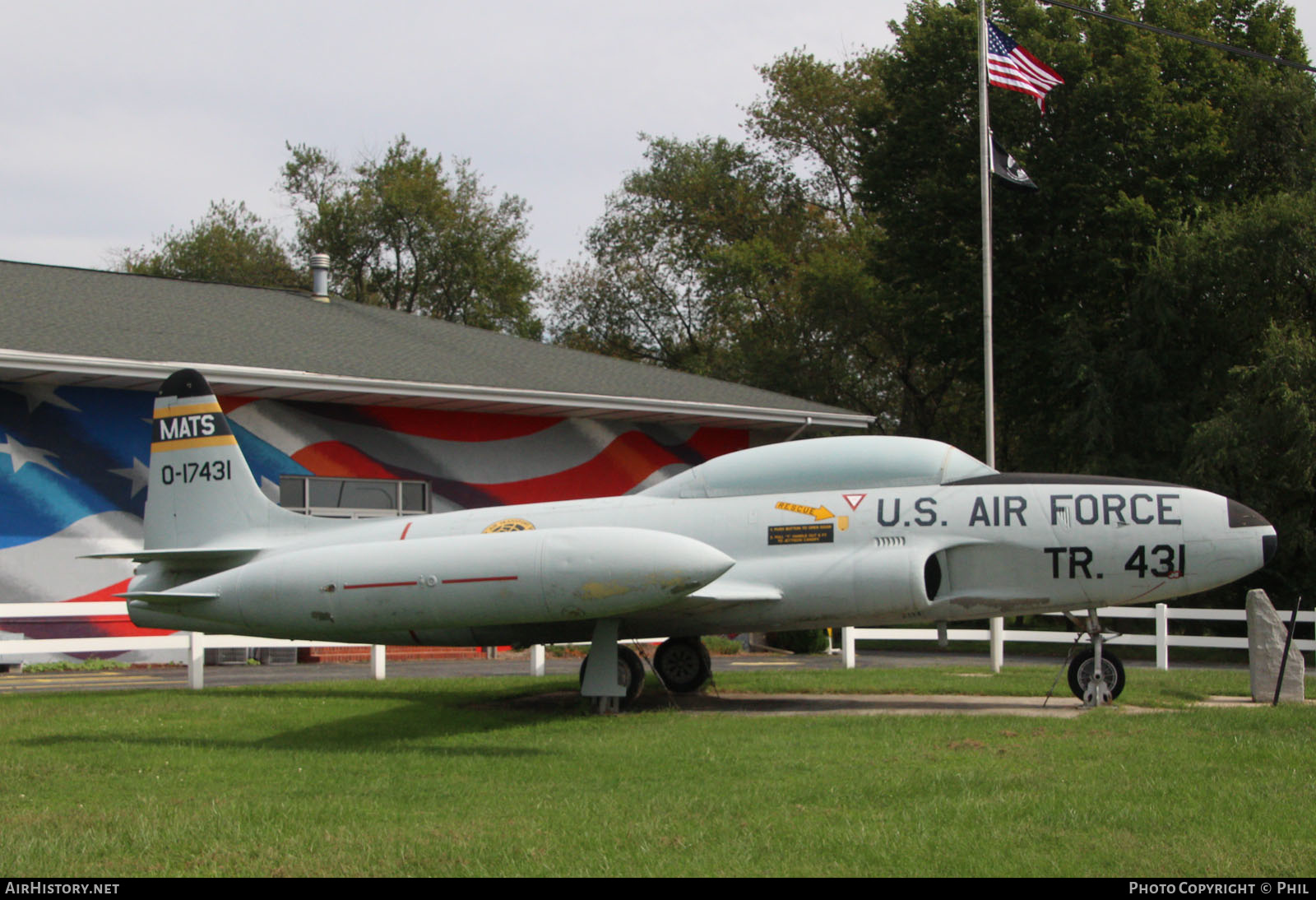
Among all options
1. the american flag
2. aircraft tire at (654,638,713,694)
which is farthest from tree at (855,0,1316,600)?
aircraft tire at (654,638,713,694)

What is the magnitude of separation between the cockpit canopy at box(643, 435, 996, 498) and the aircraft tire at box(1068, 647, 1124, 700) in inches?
88.7

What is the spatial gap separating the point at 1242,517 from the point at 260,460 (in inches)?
630

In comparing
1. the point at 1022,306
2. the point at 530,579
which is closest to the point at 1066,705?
the point at 530,579

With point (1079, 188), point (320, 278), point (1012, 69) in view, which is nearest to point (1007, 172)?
point (1012, 69)

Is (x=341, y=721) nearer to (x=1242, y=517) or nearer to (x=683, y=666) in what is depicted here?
(x=683, y=666)

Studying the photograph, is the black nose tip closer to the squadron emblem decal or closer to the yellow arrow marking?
the yellow arrow marking

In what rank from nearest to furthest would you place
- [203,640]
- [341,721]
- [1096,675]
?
[341,721] < [1096,675] < [203,640]

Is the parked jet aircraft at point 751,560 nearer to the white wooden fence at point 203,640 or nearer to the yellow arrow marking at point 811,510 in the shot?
the yellow arrow marking at point 811,510

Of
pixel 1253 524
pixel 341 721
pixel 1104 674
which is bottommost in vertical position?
pixel 341 721

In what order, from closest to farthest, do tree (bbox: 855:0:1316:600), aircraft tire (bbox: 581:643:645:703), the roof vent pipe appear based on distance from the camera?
aircraft tire (bbox: 581:643:645:703)
tree (bbox: 855:0:1316:600)
the roof vent pipe

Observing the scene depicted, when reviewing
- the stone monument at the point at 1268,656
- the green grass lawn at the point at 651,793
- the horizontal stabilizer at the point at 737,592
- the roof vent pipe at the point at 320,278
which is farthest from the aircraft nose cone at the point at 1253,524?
the roof vent pipe at the point at 320,278

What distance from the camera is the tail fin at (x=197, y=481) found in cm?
1478

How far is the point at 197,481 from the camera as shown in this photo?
15000mm

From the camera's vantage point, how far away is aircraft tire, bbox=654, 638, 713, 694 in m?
15.1
